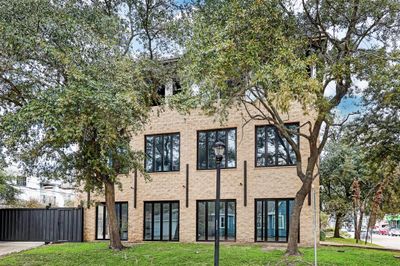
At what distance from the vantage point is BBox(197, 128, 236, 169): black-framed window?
66.9ft

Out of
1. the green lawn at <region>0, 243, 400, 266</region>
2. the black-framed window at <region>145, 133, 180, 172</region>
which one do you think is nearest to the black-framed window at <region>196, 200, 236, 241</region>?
the green lawn at <region>0, 243, 400, 266</region>

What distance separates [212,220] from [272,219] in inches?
109

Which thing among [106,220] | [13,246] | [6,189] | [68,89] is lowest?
[13,246]

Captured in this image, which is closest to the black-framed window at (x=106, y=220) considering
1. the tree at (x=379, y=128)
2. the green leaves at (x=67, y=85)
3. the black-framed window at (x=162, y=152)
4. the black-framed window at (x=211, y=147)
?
the black-framed window at (x=162, y=152)

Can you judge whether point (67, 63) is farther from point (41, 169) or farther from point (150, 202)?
point (150, 202)

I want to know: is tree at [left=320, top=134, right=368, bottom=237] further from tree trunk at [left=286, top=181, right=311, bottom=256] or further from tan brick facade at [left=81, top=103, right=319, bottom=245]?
tree trunk at [left=286, top=181, right=311, bottom=256]

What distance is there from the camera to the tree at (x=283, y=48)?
37.9 ft

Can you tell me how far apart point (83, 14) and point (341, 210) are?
19.9 meters

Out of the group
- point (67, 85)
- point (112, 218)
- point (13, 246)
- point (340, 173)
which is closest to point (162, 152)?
point (112, 218)

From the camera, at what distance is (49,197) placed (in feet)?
176

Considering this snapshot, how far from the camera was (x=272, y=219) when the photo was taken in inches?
760

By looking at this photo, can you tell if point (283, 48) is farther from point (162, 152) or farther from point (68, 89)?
point (162, 152)

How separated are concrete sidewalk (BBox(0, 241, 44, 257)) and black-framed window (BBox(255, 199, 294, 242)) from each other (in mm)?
Answer: 10738

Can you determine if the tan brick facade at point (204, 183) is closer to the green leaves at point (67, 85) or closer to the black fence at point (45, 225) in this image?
the black fence at point (45, 225)
